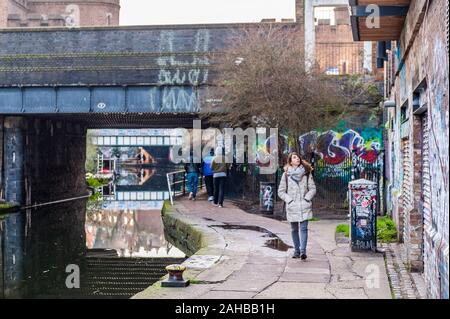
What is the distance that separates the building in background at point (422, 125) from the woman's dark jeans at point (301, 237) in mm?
1551

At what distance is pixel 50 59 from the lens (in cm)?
2958

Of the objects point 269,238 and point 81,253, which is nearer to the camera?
point 269,238

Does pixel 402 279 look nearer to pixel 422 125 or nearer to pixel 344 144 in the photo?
pixel 422 125

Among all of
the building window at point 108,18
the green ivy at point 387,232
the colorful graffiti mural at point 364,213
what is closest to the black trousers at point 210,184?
the green ivy at point 387,232

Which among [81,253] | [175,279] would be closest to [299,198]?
[175,279]

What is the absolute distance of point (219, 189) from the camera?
22.5 meters

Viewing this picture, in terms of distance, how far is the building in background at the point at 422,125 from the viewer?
6984 millimetres

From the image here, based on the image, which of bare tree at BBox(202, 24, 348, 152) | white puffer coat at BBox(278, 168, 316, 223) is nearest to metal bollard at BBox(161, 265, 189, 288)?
white puffer coat at BBox(278, 168, 316, 223)

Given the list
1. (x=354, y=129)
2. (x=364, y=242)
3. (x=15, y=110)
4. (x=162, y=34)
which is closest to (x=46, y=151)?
(x=15, y=110)

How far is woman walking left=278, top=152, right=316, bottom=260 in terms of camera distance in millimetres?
11406

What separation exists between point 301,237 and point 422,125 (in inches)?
99.6

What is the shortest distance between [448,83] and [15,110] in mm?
24861

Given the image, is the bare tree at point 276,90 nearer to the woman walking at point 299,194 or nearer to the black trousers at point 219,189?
the black trousers at point 219,189
